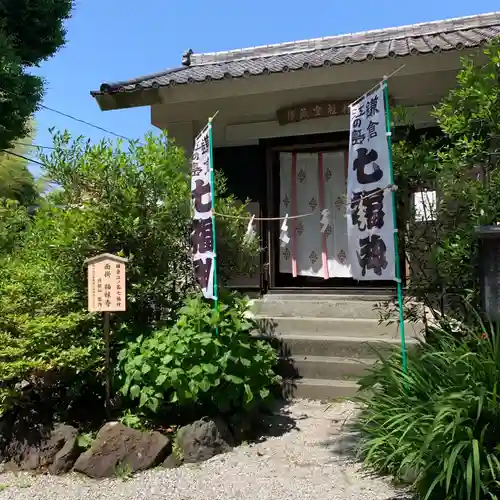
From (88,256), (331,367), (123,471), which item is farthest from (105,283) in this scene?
(331,367)

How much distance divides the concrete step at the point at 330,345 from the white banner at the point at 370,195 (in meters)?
2.03

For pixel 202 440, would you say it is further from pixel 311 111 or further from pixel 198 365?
pixel 311 111

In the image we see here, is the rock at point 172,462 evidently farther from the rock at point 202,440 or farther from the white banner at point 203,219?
the white banner at point 203,219

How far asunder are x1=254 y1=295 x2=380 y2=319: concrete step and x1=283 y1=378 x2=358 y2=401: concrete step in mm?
1319

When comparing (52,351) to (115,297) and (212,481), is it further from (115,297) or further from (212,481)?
(212,481)

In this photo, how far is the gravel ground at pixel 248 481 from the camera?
430cm

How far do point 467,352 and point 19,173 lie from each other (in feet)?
67.7

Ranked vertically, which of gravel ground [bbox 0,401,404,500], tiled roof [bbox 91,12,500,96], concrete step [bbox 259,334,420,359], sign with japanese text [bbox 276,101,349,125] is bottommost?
gravel ground [bbox 0,401,404,500]

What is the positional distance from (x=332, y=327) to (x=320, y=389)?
1102mm

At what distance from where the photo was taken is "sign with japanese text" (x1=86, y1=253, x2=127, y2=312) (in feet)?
17.9

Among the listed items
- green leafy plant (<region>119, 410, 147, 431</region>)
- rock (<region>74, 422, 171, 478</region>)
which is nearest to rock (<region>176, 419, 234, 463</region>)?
rock (<region>74, 422, 171, 478</region>)

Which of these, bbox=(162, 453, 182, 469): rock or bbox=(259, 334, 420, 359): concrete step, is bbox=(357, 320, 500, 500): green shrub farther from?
bbox=(259, 334, 420, 359): concrete step

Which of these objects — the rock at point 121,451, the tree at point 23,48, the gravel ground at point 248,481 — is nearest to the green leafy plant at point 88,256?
the rock at point 121,451

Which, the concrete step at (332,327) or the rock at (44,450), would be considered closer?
the rock at (44,450)
